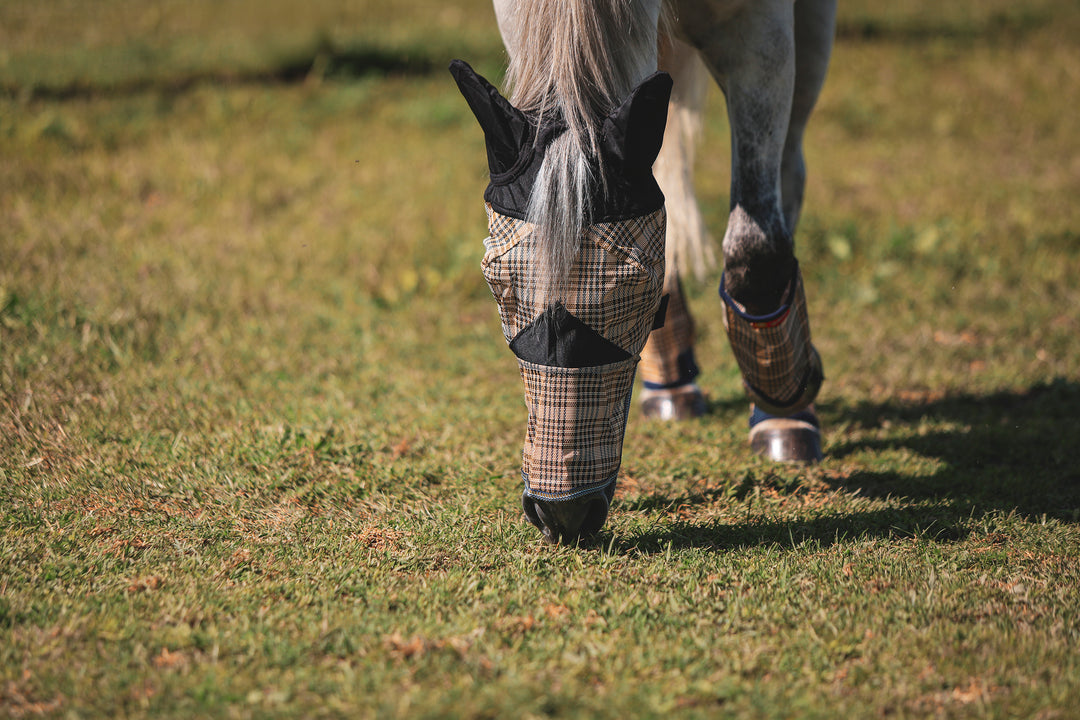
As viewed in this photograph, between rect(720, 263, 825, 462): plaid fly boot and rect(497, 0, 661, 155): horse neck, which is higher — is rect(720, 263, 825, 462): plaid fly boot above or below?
below

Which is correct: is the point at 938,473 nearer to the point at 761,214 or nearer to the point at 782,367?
the point at 782,367

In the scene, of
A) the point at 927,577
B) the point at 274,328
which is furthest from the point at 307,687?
the point at 274,328

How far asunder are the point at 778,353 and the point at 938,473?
2.73 feet

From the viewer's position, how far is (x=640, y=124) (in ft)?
7.06

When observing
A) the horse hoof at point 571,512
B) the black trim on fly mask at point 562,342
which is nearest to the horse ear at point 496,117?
the black trim on fly mask at point 562,342

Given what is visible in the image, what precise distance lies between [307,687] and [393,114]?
7005mm

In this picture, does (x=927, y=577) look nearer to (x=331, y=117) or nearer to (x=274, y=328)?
(x=274, y=328)

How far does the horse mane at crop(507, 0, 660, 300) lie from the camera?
215cm

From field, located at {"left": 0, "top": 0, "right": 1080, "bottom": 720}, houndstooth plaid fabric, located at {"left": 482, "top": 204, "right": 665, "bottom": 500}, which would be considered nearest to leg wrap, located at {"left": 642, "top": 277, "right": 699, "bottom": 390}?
field, located at {"left": 0, "top": 0, "right": 1080, "bottom": 720}

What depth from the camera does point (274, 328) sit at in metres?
4.80

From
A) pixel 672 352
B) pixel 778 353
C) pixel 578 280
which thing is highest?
pixel 578 280

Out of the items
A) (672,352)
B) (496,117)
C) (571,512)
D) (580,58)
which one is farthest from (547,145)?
(672,352)

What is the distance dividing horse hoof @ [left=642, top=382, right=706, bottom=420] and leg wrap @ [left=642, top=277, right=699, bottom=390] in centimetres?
3

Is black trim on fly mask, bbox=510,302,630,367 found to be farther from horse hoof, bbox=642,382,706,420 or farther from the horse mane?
horse hoof, bbox=642,382,706,420
